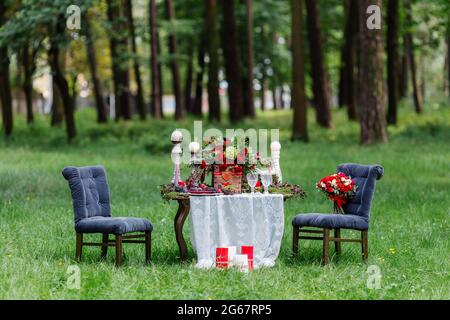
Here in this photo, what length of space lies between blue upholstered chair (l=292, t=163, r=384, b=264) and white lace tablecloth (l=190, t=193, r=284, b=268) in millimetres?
451

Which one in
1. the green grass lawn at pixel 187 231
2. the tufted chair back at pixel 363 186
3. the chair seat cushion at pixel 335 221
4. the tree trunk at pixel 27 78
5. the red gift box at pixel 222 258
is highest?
the tree trunk at pixel 27 78

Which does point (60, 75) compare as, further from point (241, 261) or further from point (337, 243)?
point (241, 261)

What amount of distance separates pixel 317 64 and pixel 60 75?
8.91 metres

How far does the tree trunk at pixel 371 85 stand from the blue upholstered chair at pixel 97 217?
50.2ft

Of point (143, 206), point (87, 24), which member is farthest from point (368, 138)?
point (143, 206)

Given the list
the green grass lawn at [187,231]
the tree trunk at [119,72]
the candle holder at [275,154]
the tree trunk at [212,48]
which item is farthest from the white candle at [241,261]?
the tree trunk at [119,72]

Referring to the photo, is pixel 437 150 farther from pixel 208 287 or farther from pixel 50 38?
pixel 208 287

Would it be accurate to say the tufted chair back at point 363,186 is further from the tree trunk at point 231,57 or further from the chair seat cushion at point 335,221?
the tree trunk at point 231,57

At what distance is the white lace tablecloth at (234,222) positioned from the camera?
11148 mm

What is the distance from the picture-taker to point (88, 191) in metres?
11.9

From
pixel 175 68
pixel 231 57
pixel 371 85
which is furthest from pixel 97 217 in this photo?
pixel 175 68

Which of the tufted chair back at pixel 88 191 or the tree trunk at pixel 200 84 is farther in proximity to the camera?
the tree trunk at pixel 200 84

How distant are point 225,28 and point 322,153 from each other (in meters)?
10.4

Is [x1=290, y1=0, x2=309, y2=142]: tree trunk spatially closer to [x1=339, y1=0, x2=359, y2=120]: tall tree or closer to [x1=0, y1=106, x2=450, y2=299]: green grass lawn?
[x1=0, y1=106, x2=450, y2=299]: green grass lawn
